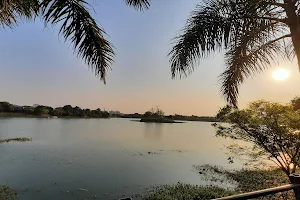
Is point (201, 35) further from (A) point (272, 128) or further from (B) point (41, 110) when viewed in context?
(B) point (41, 110)

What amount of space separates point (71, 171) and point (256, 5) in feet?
37.7

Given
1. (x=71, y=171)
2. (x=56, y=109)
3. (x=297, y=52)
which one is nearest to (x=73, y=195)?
(x=71, y=171)

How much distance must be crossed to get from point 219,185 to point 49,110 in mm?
66844

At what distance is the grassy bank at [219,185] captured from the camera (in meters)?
8.94

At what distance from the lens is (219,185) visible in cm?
1070

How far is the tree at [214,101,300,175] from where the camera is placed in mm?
7000

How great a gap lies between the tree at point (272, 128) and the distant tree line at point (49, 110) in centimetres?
6641

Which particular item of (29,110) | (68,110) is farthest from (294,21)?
(68,110)

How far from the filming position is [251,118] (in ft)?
25.5

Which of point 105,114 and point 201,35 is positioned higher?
point 105,114

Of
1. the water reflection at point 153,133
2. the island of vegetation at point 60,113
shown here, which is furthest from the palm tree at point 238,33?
the island of vegetation at point 60,113

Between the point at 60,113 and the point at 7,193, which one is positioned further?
the point at 60,113

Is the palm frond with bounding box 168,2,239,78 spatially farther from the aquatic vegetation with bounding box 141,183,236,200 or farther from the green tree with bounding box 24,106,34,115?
the green tree with bounding box 24,106,34,115

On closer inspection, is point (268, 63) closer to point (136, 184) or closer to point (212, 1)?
point (212, 1)
